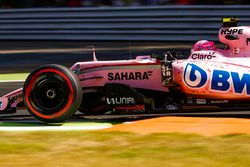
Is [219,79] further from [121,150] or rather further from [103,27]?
[103,27]

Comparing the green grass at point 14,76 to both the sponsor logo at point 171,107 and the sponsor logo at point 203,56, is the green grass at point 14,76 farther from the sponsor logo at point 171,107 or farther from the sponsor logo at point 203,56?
the sponsor logo at point 203,56

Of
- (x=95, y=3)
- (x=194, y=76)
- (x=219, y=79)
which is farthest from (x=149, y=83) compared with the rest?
(x=95, y=3)

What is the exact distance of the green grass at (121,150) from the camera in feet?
16.7

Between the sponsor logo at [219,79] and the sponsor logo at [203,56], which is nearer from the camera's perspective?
the sponsor logo at [219,79]

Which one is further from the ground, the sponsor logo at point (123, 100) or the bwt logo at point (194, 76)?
the bwt logo at point (194, 76)

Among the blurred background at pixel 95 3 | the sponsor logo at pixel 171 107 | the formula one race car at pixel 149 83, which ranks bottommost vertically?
the sponsor logo at pixel 171 107

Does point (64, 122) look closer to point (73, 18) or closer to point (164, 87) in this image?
point (164, 87)

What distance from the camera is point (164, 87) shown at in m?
7.52

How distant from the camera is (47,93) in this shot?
7352 mm

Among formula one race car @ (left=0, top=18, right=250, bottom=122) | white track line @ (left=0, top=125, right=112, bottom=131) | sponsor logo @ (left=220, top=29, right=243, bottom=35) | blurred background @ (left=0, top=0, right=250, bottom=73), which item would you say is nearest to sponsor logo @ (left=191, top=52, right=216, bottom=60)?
formula one race car @ (left=0, top=18, right=250, bottom=122)

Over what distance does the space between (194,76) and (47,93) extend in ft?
5.78

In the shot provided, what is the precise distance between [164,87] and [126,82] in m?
0.47

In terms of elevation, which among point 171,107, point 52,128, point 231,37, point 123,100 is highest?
point 231,37

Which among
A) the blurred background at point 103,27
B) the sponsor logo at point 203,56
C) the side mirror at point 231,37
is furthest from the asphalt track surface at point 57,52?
the side mirror at point 231,37
